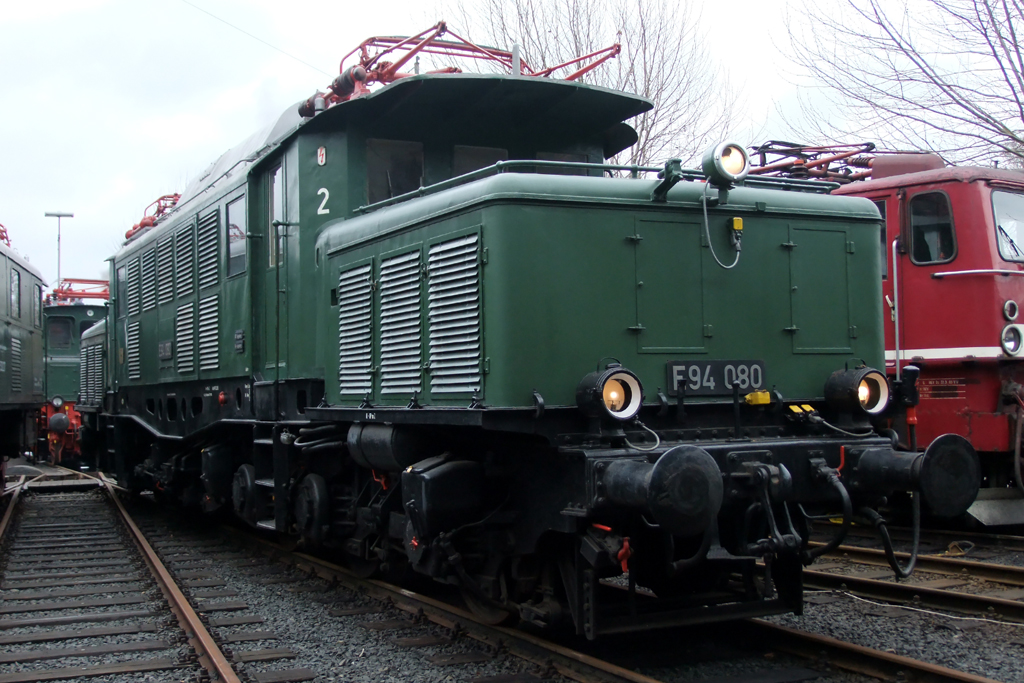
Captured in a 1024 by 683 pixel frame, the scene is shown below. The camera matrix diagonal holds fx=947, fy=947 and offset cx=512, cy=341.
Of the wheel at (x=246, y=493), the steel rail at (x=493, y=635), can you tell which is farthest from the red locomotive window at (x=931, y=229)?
the wheel at (x=246, y=493)

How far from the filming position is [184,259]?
9664 mm

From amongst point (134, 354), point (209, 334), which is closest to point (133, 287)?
point (134, 354)

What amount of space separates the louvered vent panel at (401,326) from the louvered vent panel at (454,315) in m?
0.16

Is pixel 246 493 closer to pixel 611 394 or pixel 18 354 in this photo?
pixel 611 394

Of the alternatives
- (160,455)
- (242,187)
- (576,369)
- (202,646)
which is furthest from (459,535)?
(160,455)

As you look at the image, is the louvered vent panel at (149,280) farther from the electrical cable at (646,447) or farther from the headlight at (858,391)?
the headlight at (858,391)

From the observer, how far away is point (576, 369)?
15.6 ft

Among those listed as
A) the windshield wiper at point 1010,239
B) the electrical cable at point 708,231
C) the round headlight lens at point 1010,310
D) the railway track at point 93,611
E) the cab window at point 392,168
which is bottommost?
the railway track at point 93,611

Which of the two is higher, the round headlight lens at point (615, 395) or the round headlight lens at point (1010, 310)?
the round headlight lens at point (1010, 310)

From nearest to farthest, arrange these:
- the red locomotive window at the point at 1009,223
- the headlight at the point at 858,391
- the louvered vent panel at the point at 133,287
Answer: the headlight at the point at 858,391
the red locomotive window at the point at 1009,223
the louvered vent panel at the point at 133,287

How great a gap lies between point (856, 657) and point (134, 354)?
9266 mm

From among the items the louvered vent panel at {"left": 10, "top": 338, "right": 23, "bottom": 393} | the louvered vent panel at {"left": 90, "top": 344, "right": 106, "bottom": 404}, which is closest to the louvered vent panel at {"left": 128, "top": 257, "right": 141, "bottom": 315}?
the louvered vent panel at {"left": 90, "top": 344, "right": 106, "bottom": 404}

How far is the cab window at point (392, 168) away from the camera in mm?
6562

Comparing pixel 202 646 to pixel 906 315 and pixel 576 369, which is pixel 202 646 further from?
pixel 906 315
